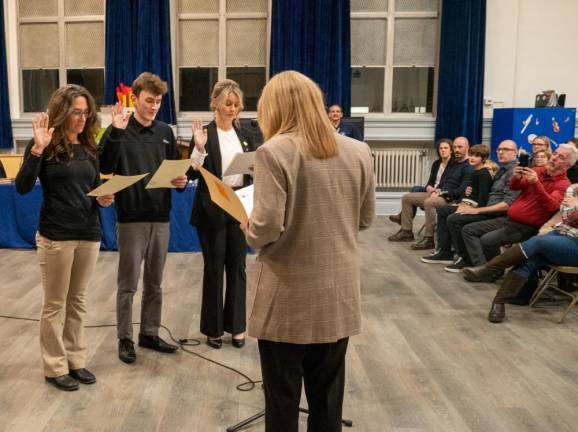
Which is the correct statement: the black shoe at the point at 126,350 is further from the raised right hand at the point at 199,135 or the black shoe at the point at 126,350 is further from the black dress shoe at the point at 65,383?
the raised right hand at the point at 199,135

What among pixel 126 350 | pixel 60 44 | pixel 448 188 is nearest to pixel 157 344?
pixel 126 350

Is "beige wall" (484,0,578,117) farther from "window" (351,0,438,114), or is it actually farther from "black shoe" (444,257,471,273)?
"black shoe" (444,257,471,273)

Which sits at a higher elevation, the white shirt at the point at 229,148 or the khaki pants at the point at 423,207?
the white shirt at the point at 229,148

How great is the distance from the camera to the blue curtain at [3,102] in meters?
8.21

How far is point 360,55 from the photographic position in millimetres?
8320

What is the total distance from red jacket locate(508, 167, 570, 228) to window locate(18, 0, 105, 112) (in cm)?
615

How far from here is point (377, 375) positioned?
307cm

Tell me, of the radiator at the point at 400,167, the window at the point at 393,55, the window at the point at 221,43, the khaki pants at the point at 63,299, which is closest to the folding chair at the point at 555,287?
the khaki pants at the point at 63,299

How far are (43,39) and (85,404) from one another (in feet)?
23.7

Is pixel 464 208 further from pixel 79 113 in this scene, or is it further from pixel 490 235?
pixel 79 113

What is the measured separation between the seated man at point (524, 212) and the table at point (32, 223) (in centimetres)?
254

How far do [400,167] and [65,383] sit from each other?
6.20 m

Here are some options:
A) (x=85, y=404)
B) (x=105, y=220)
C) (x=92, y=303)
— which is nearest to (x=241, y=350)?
(x=85, y=404)

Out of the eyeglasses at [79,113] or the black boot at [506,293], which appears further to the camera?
the black boot at [506,293]
